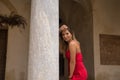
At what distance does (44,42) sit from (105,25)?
5923 mm

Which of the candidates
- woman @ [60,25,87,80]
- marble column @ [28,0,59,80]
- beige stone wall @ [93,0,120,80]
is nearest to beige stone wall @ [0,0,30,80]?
beige stone wall @ [93,0,120,80]

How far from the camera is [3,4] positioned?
29.9 ft

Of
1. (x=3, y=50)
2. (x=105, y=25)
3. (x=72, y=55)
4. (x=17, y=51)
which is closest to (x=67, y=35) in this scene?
(x=72, y=55)

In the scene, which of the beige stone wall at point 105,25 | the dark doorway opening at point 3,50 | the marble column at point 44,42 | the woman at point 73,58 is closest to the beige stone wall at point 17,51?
the dark doorway opening at point 3,50

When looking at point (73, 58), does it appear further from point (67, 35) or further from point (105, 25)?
point (105, 25)

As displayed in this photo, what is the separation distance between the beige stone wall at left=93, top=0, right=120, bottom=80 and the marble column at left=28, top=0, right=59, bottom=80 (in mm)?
5324

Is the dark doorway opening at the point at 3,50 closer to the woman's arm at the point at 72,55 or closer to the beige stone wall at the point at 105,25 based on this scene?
the beige stone wall at the point at 105,25

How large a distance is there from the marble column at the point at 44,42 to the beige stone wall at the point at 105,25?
5324mm

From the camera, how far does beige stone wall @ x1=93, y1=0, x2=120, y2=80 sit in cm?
900

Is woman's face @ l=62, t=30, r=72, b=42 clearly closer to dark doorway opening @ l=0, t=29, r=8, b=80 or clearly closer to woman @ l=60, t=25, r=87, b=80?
woman @ l=60, t=25, r=87, b=80

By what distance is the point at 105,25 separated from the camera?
9.37 m

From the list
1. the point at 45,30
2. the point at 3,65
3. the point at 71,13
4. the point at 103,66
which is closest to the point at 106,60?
the point at 103,66

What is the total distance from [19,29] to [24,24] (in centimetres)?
23

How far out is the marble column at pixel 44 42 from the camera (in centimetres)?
366
